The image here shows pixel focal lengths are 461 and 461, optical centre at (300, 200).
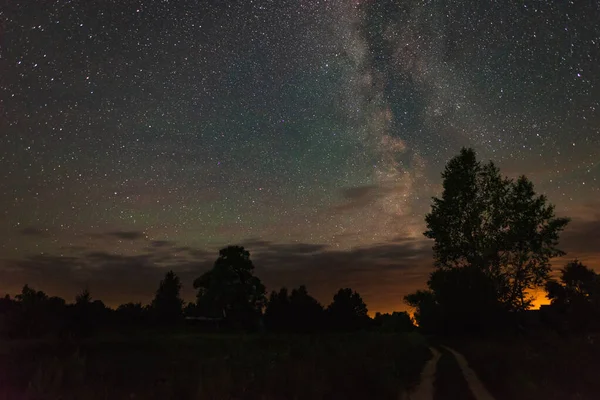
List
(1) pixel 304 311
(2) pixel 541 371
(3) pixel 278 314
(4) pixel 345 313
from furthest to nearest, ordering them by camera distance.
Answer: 1. (4) pixel 345 313
2. (1) pixel 304 311
3. (3) pixel 278 314
4. (2) pixel 541 371

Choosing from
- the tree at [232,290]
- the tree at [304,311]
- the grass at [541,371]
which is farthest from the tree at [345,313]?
the grass at [541,371]

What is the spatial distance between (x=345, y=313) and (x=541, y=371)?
3365 inches

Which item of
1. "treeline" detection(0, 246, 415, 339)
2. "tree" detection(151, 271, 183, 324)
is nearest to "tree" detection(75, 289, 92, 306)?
"treeline" detection(0, 246, 415, 339)

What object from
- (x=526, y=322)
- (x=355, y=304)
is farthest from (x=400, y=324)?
(x=526, y=322)

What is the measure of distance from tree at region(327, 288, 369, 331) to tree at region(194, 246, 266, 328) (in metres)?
26.6

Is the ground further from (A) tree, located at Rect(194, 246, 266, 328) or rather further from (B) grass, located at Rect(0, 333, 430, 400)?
(A) tree, located at Rect(194, 246, 266, 328)

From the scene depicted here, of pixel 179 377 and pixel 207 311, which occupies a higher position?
pixel 207 311

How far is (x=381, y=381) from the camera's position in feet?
42.7

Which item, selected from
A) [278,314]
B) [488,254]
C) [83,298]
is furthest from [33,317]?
[278,314]

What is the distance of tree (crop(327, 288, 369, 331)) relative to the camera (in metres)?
93.6

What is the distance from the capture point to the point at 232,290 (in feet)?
214

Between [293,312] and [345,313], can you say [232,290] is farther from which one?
[345,313]

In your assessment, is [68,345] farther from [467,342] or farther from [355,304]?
[355,304]

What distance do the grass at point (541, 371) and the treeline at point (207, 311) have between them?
661 inches
